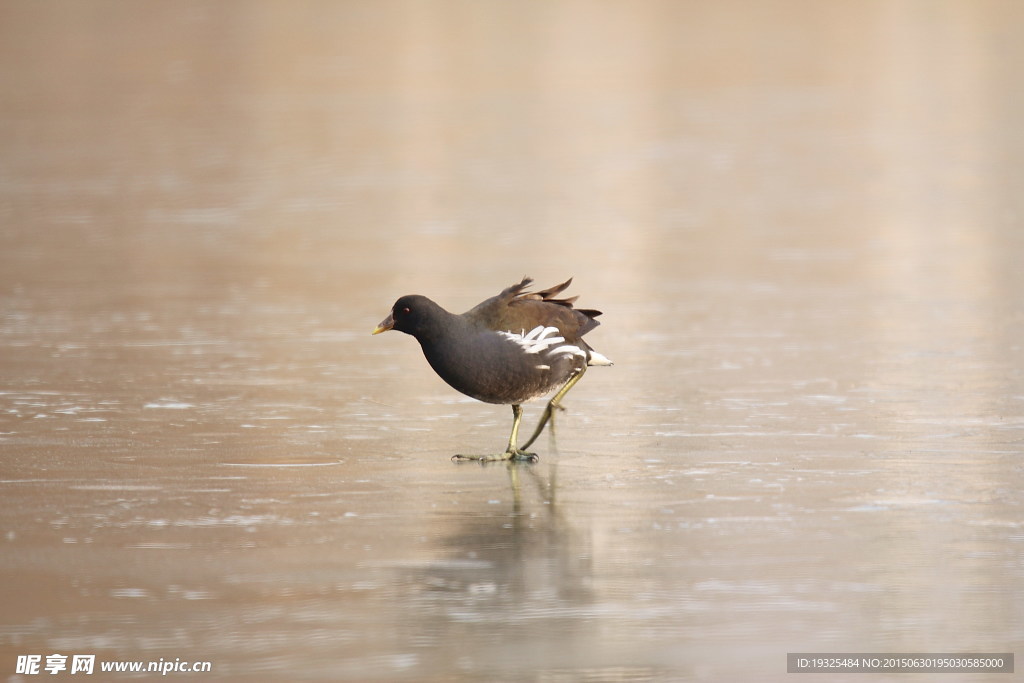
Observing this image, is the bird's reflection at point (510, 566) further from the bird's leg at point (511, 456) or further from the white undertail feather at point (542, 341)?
the white undertail feather at point (542, 341)

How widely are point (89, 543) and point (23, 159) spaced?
1670 centimetres

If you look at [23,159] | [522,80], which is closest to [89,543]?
[23,159]

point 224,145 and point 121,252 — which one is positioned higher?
point 224,145

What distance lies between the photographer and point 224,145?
24.1 m

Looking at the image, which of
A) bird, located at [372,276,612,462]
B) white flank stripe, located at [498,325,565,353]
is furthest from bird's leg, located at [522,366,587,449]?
white flank stripe, located at [498,325,565,353]

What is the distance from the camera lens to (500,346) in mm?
8148

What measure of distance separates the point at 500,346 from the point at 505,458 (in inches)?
20.3

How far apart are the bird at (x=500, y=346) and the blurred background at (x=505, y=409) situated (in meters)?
0.34

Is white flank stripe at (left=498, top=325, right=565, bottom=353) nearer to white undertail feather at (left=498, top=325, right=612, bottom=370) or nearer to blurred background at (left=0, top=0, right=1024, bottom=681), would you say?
white undertail feather at (left=498, top=325, right=612, bottom=370)

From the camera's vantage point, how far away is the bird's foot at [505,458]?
8.29 m

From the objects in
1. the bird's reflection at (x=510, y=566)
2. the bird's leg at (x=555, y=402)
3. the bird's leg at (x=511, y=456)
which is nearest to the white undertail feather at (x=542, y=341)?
Answer: the bird's leg at (x=555, y=402)

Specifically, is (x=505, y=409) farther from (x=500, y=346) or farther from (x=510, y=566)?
(x=510, y=566)

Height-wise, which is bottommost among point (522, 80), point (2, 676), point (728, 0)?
point (2, 676)

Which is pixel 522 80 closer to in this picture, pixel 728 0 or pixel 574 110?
pixel 574 110
